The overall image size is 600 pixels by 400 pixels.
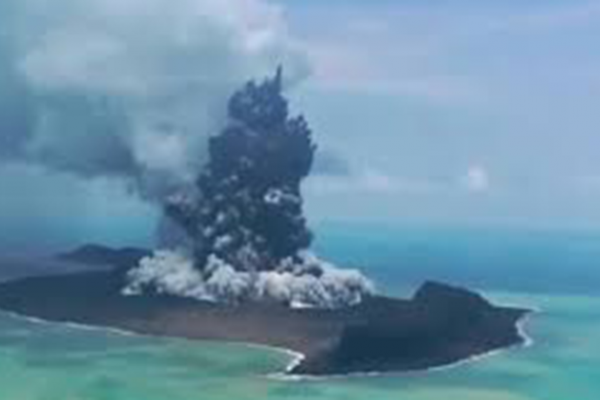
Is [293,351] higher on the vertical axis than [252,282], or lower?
lower

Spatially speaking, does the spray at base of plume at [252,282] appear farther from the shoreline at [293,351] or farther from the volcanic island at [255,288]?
the shoreline at [293,351]

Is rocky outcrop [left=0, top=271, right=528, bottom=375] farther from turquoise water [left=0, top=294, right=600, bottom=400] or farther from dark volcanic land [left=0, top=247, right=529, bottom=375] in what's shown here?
turquoise water [left=0, top=294, right=600, bottom=400]

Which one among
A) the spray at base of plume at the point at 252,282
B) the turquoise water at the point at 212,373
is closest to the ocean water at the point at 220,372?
the turquoise water at the point at 212,373

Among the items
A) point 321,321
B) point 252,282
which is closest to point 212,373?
point 321,321

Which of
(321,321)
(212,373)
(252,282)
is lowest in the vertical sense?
(212,373)

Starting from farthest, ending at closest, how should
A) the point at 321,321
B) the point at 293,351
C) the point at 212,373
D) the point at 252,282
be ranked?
the point at 252,282 → the point at 321,321 → the point at 293,351 → the point at 212,373

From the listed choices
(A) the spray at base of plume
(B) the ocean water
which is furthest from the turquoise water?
(A) the spray at base of plume

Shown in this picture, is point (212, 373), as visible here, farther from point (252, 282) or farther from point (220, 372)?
point (252, 282)
